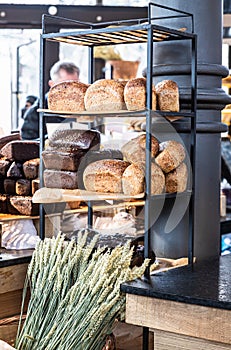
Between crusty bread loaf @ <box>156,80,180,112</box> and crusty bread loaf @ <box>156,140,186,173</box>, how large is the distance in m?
0.13

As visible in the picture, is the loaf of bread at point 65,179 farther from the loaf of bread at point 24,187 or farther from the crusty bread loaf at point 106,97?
the loaf of bread at point 24,187

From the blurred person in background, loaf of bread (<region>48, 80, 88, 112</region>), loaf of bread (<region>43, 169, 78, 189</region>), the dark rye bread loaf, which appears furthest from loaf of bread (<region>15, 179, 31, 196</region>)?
the blurred person in background

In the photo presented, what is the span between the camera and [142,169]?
2.62 meters

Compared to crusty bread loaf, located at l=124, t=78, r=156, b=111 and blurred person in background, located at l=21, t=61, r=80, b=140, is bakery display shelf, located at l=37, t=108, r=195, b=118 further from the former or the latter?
blurred person in background, located at l=21, t=61, r=80, b=140

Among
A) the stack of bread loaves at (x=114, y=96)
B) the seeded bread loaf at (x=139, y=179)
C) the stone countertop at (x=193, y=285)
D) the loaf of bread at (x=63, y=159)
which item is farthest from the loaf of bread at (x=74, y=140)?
the stone countertop at (x=193, y=285)

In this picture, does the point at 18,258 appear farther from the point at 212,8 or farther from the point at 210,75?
the point at 212,8

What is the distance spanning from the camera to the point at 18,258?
284 cm

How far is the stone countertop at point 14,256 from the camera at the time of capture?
2.80 meters

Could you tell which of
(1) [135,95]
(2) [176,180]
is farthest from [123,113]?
(2) [176,180]

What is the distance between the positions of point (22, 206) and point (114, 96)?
688mm

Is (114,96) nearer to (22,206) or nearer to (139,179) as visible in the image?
(139,179)

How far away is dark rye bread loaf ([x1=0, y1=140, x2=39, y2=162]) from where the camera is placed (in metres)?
3.20

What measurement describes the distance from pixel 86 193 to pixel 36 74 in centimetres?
434

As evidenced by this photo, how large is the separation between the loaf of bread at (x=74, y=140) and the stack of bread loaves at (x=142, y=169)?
0.11 m
